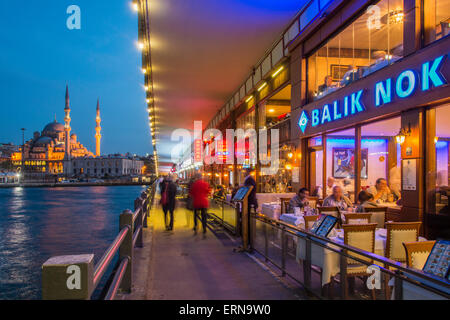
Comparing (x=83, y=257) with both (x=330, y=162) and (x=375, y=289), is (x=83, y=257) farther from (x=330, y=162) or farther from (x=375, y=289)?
(x=330, y=162)

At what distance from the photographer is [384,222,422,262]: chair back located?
4.90 m

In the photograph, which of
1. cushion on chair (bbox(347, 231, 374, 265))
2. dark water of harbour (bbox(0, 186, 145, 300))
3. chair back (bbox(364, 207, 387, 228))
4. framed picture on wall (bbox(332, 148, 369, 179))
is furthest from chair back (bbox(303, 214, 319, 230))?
dark water of harbour (bbox(0, 186, 145, 300))

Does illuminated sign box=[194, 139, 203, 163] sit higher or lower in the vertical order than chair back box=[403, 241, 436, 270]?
higher

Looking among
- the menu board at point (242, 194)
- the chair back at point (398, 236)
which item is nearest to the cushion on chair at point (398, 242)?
the chair back at point (398, 236)

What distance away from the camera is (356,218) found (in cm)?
635

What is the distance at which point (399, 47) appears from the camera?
827 cm

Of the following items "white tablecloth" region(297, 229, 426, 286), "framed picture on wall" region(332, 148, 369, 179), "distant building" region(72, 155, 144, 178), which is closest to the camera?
"white tablecloth" region(297, 229, 426, 286)

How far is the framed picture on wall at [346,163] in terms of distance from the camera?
10.8m

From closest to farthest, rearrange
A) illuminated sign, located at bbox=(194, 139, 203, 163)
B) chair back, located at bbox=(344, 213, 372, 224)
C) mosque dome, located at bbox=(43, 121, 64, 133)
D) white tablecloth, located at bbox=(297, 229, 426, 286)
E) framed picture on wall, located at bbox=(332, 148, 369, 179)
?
→ white tablecloth, located at bbox=(297, 229, 426, 286), chair back, located at bbox=(344, 213, 372, 224), framed picture on wall, located at bbox=(332, 148, 369, 179), illuminated sign, located at bbox=(194, 139, 203, 163), mosque dome, located at bbox=(43, 121, 64, 133)

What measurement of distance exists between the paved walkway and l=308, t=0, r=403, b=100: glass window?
6.27 m

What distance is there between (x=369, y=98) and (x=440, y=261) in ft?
22.7

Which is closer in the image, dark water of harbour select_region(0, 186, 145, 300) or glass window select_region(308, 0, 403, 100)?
glass window select_region(308, 0, 403, 100)

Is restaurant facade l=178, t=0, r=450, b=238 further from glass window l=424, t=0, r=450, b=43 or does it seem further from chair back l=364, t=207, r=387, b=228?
chair back l=364, t=207, r=387, b=228

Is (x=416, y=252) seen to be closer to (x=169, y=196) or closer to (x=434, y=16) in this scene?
(x=434, y=16)
